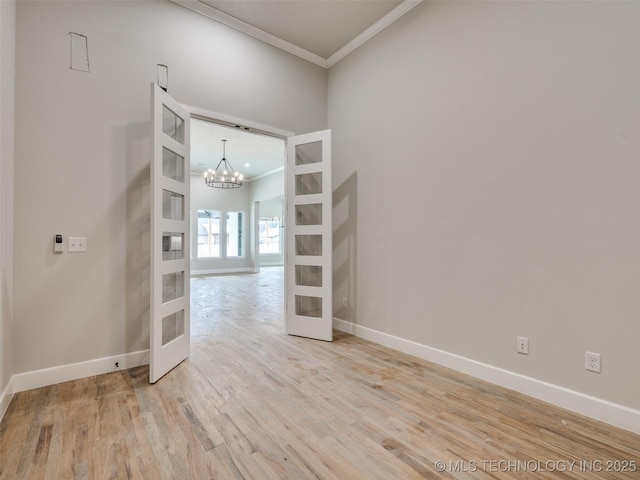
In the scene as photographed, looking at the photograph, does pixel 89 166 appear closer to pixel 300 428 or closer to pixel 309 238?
pixel 309 238

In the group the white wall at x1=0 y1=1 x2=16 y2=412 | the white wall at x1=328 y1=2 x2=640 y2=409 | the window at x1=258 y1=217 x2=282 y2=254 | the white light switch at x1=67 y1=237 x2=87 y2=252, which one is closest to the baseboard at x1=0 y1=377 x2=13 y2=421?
the white wall at x1=0 y1=1 x2=16 y2=412

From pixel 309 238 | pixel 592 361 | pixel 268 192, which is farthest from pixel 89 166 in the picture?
pixel 268 192

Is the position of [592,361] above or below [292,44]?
below

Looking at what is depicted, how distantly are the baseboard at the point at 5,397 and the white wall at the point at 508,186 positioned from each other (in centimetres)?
298

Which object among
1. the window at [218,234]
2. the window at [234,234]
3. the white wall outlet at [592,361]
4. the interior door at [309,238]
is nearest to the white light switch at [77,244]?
the interior door at [309,238]

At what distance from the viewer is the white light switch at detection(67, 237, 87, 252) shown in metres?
2.45

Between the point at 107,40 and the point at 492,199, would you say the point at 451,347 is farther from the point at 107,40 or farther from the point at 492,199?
the point at 107,40

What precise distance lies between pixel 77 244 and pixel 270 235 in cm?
1120

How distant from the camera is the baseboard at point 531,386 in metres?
1.84

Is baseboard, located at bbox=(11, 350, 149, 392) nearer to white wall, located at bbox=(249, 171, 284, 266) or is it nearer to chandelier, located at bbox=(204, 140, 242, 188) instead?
chandelier, located at bbox=(204, 140, 242, 188)

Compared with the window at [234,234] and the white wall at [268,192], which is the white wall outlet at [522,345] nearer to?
the white wall at [268,192]

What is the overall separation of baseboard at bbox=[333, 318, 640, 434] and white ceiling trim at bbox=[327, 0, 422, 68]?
3324 mm

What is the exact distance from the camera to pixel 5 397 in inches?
79.4

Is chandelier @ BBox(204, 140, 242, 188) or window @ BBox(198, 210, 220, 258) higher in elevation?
chandelier @ BBox(204, 140, 242, 188)
